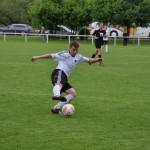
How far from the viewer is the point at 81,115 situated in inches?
391

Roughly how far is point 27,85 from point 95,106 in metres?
3.91

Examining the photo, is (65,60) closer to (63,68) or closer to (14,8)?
(63,68)

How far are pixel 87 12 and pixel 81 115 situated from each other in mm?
43257

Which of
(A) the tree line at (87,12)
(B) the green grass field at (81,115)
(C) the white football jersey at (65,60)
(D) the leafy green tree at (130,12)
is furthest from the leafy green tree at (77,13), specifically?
(C) the white football jersey at (65,60)

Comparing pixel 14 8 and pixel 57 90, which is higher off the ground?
pixel 14 8

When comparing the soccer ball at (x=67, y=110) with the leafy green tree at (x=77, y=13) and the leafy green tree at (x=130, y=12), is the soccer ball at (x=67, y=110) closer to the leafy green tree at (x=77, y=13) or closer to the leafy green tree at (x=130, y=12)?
the leafy green tree at (x=130, y=12)

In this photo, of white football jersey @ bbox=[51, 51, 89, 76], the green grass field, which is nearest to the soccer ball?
the green grass field

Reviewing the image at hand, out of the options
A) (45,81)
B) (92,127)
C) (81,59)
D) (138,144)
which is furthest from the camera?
(45,81)

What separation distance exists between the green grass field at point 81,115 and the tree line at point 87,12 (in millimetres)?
31960

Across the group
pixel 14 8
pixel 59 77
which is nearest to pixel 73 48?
pixel 59 77

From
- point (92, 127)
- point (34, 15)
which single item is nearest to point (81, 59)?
point (92, 127)

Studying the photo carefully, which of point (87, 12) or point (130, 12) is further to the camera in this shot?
point (87, 12)

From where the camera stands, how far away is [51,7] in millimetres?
52562

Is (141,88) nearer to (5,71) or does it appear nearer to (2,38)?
(5,71)
